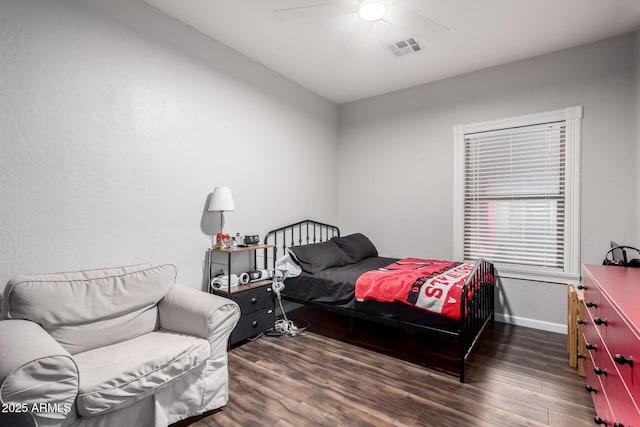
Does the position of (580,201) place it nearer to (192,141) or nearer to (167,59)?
(192,141)

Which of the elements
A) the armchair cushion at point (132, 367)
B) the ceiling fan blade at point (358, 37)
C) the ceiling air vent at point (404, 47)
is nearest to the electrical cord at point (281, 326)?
the armchair cushion at point (132, 367)

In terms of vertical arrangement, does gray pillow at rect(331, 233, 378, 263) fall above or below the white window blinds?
below

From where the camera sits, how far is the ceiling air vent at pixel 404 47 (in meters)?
2.86

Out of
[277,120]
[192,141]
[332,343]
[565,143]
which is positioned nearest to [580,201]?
[565,143]

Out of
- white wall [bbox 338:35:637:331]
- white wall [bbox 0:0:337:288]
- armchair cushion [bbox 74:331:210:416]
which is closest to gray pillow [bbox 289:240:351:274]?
white wall [bbox 0:0:337:288]

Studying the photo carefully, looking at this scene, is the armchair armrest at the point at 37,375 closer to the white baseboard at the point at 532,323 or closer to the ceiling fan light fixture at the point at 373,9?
the ceiling fan light fixture at the point at 373,9

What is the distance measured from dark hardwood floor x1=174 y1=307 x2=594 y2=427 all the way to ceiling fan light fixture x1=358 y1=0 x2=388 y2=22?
2642 mm

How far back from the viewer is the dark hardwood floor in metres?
1.80

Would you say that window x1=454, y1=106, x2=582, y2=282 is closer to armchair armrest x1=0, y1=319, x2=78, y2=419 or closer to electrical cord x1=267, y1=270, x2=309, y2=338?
electrical cord x1=267, y1=270, x2=309, y2=338

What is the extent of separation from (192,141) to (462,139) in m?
2.91

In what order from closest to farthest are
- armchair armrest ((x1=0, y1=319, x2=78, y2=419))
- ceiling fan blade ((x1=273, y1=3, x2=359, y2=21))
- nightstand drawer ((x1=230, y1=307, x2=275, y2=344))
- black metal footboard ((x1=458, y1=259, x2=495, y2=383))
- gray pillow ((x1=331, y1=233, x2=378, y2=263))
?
1. armchair armrest ((x1=0, y1=319, x2=78, y2=419))
2. ceiling fan blade ((x1=273, y1=3, x2=359, y2=21))
3. black metal footboard ((x1=458, y1=259, x2=495, y2=383))
4. nightstand drawer ((x1=230, y1=307, x2=275, y2=344))
5. gray pillow ((x1=331, y1=233, x2=378, y2=263))

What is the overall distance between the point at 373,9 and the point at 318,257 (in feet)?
7.36

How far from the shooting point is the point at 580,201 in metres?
2.93

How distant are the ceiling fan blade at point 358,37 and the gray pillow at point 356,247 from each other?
206cm
